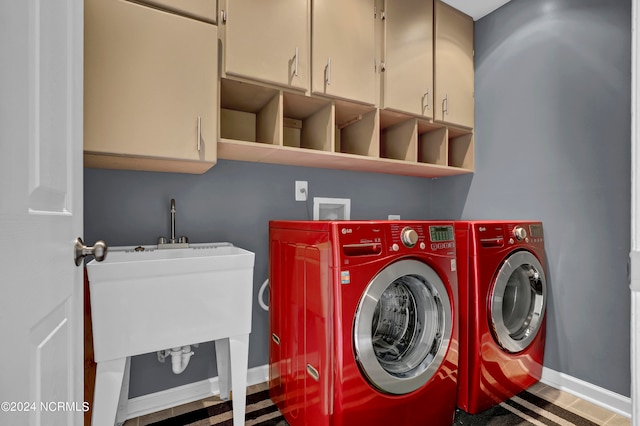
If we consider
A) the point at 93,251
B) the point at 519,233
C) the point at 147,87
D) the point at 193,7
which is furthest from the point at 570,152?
the point at 93,251

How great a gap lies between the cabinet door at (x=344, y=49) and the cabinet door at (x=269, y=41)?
62 millimetres

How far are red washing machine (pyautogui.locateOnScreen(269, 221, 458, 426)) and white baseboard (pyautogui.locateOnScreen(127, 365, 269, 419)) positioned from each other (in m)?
0.39

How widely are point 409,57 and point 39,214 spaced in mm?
2055

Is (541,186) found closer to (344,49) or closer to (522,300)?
(522,300)

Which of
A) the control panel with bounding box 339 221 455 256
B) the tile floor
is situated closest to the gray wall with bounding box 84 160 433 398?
the tile floor

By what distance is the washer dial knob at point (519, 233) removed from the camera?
72.8 inches

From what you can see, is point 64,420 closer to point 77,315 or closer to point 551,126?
point 77,315

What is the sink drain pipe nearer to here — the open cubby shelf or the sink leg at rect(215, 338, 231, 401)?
the sink leg at rect(215, 338, 231, 401)

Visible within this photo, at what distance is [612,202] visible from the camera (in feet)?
5.82

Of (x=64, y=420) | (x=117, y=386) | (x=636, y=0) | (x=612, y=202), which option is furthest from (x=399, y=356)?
(x=636, y=0)

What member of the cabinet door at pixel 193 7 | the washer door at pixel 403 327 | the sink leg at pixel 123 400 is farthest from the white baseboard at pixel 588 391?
the cabinet door at pixel 193 7

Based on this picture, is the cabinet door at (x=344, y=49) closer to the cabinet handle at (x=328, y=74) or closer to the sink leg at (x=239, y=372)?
the cabinet handle at (x=328, y=74)

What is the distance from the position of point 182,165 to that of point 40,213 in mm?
980

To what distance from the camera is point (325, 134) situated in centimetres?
185
